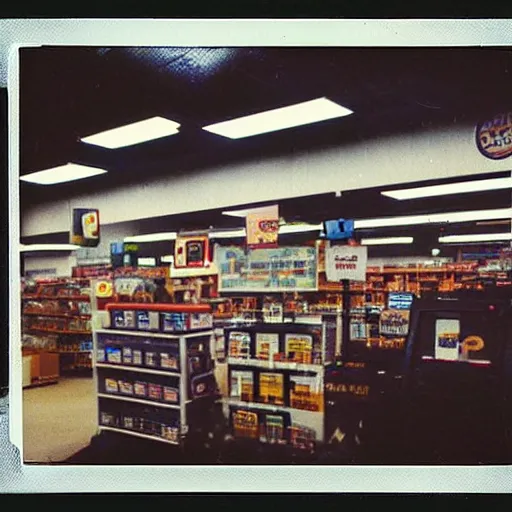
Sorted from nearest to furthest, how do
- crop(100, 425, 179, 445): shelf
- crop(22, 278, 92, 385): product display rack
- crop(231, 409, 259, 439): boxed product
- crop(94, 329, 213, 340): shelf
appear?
crop(22, 278, 92, 385): product display rack, crop(231, 409, 259, 439): boxed product, crop(100, 425, 179, 445): shelf, crop(94, 329, 213, 340): shelf

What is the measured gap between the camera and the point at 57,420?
2.93m

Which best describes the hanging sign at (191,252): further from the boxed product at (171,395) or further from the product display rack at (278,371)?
the boxed product at (171,395)

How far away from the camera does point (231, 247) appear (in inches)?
131

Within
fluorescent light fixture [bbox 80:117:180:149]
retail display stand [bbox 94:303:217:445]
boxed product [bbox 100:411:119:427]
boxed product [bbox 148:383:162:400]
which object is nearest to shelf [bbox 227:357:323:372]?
retail display stand [bbox 94:303:217:445]

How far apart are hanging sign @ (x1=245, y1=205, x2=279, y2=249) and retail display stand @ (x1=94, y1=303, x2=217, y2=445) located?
0.47 meters

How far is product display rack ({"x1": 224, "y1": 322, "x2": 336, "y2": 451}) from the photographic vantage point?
323 cm

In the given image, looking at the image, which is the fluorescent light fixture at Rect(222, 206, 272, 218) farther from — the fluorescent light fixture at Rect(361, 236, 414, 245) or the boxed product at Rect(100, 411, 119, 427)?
the boxed product at Rect(100, 411, 119, 427)

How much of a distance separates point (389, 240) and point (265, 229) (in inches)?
27.6

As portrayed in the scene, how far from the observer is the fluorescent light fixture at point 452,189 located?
3.01 meters

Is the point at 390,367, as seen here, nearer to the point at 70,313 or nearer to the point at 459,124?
the point at 459,124

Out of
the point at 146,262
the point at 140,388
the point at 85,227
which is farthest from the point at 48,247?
the point at 140,388

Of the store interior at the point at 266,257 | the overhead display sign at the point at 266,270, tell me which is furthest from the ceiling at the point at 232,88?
the overhead display sign at the point at 266,270

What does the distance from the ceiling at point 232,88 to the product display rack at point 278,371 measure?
3.72 ft
